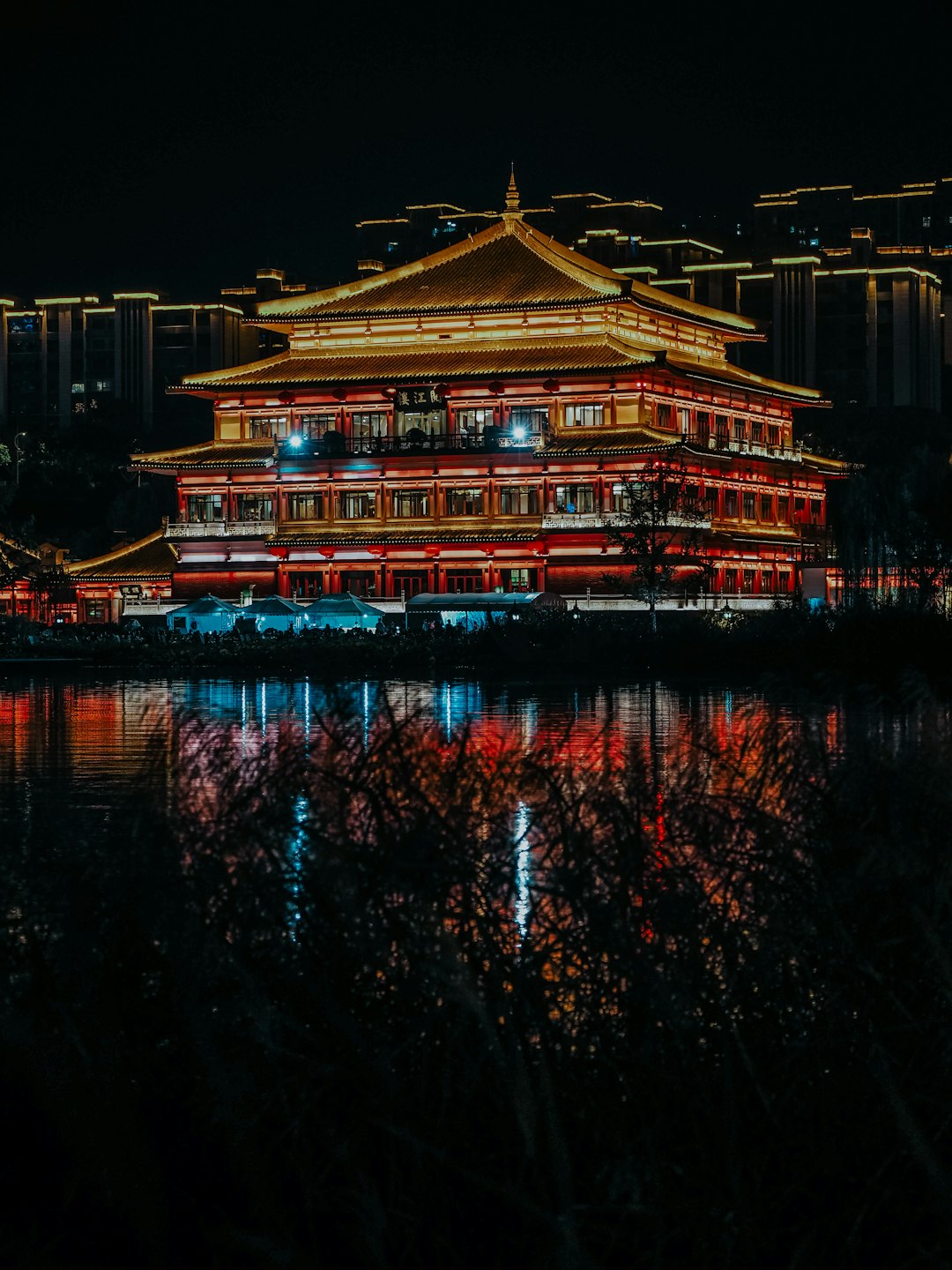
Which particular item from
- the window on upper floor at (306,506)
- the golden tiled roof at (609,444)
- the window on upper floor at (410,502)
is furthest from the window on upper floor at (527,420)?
the window on upper floor at (306,506)

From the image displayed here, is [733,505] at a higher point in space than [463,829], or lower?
higher

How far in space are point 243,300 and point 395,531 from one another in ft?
325

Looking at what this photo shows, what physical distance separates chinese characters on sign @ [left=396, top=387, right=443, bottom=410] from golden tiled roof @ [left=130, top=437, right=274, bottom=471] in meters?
6.04

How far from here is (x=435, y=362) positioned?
7862 centimetres

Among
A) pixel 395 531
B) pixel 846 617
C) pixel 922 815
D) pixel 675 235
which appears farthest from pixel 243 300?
pixel 922 815

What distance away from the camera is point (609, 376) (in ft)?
245

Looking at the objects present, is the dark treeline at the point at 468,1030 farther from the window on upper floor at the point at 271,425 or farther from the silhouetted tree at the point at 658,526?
the window on upper floor at the point at 271,425

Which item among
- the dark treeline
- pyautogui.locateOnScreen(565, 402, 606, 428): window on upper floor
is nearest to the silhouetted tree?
pyautogui.locateOnScreen(565, 402, 606, 428): window on upper floor

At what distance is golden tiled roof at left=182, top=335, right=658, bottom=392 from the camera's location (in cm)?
7475

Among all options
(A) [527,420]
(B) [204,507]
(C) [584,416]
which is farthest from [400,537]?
(B) [204,507]

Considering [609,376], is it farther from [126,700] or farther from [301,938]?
[301,938]

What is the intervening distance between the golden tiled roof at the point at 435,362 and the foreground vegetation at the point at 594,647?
1175cm

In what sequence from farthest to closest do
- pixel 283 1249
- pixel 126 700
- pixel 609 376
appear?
pixel 609 376
pixel 126 700
pixel 283 1249

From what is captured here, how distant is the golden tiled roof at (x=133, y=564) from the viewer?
83.1 metres
